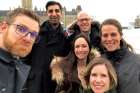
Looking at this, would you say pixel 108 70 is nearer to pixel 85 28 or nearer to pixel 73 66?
pixel 73 66

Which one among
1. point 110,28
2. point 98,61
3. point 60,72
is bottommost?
point 60,72

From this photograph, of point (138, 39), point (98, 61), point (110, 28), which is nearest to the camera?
point (98, 61)

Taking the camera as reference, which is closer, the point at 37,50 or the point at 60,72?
the point at 60,72

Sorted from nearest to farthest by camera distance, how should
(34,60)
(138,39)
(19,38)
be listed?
(19,38) < (34,60) < (138,39)

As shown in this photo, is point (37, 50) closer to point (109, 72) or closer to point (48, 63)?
point (48, 63)

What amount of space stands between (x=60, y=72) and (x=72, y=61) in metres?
0.19

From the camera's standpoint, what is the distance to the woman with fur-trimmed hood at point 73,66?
401 cm

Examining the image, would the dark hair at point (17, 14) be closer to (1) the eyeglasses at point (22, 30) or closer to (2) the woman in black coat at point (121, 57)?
(1) the eyeglasses at point (22, 30)

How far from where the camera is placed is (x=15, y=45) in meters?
1.89

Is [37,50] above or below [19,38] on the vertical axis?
below

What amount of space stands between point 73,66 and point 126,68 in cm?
83

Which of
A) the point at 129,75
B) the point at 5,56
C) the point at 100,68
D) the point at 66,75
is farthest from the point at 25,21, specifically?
the point at 66,75

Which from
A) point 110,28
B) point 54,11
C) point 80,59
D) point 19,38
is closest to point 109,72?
point 110,28

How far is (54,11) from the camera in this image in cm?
480
